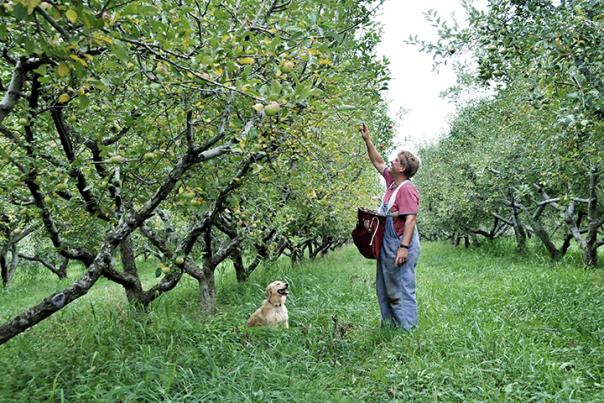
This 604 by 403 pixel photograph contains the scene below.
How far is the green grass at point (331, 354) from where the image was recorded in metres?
3.58

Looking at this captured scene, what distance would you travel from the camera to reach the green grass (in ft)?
11.8

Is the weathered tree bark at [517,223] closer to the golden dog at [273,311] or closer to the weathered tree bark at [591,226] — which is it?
the weathered tree bark at [591,226]

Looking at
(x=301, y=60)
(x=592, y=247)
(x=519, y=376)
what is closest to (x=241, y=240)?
(x=301, y=60)

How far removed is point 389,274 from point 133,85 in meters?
3.55

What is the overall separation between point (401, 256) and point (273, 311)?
1.87m

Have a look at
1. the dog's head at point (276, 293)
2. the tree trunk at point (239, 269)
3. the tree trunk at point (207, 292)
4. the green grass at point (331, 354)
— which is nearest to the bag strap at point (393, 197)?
the green grass at point (331, 354)

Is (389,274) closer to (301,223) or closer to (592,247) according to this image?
(301,223)

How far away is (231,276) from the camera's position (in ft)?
33.2

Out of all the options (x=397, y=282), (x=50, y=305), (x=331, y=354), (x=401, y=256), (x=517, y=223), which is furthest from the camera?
(x=517, y=223)

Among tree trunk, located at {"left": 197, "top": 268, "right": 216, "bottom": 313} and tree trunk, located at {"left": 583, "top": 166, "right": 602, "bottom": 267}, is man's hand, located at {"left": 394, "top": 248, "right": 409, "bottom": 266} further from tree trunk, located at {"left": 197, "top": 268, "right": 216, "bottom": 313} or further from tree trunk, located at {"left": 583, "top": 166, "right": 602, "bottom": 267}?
tree trunk, located at {"left": 583, "top": 166, "right": 602, "bottom": 267}

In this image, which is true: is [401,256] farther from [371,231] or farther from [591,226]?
[591,226]

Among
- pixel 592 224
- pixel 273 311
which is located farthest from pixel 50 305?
pixel 592 224

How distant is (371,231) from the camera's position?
16.2ft

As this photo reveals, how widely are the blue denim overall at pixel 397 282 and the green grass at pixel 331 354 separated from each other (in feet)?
0.81
